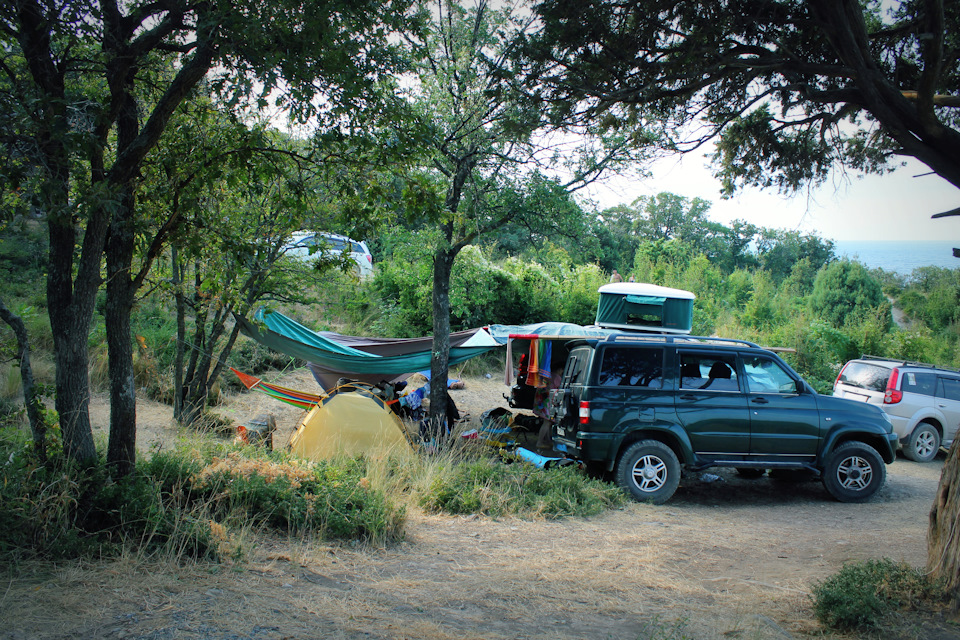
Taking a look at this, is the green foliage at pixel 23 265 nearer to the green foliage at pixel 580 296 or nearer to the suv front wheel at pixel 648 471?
the suv front wheel at pixel 648 471

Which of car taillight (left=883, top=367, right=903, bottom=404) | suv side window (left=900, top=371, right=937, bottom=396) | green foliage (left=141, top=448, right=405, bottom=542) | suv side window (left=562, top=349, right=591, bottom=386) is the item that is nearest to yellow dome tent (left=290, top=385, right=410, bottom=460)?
suv side window (left=562, top=349, right=591, bottom=386)

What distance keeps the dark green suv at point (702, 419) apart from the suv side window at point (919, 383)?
333cm

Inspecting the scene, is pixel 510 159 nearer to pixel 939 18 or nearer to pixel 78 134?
pixel 939 18

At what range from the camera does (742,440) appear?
24.1ft

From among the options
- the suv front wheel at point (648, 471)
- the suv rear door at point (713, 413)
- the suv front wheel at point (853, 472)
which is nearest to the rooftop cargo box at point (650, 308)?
the suv rear door at point (713, 413)

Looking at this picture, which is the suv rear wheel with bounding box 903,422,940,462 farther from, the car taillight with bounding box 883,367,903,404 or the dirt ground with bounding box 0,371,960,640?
the dirt ground with bounding box 0,371,960,640

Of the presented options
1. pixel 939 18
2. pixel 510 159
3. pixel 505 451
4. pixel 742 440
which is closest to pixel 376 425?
pixel 505 451

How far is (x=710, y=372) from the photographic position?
7.55 m

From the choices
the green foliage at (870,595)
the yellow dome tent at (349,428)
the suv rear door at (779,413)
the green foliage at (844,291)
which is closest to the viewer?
the green foliage at (870,595)

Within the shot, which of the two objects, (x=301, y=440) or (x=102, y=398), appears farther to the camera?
(x=102, y=398)

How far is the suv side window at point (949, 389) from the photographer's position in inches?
415

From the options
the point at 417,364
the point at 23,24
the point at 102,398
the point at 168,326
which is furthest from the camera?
the point at 168,326

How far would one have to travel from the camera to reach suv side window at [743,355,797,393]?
7.56 m

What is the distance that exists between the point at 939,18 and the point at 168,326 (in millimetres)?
12412
